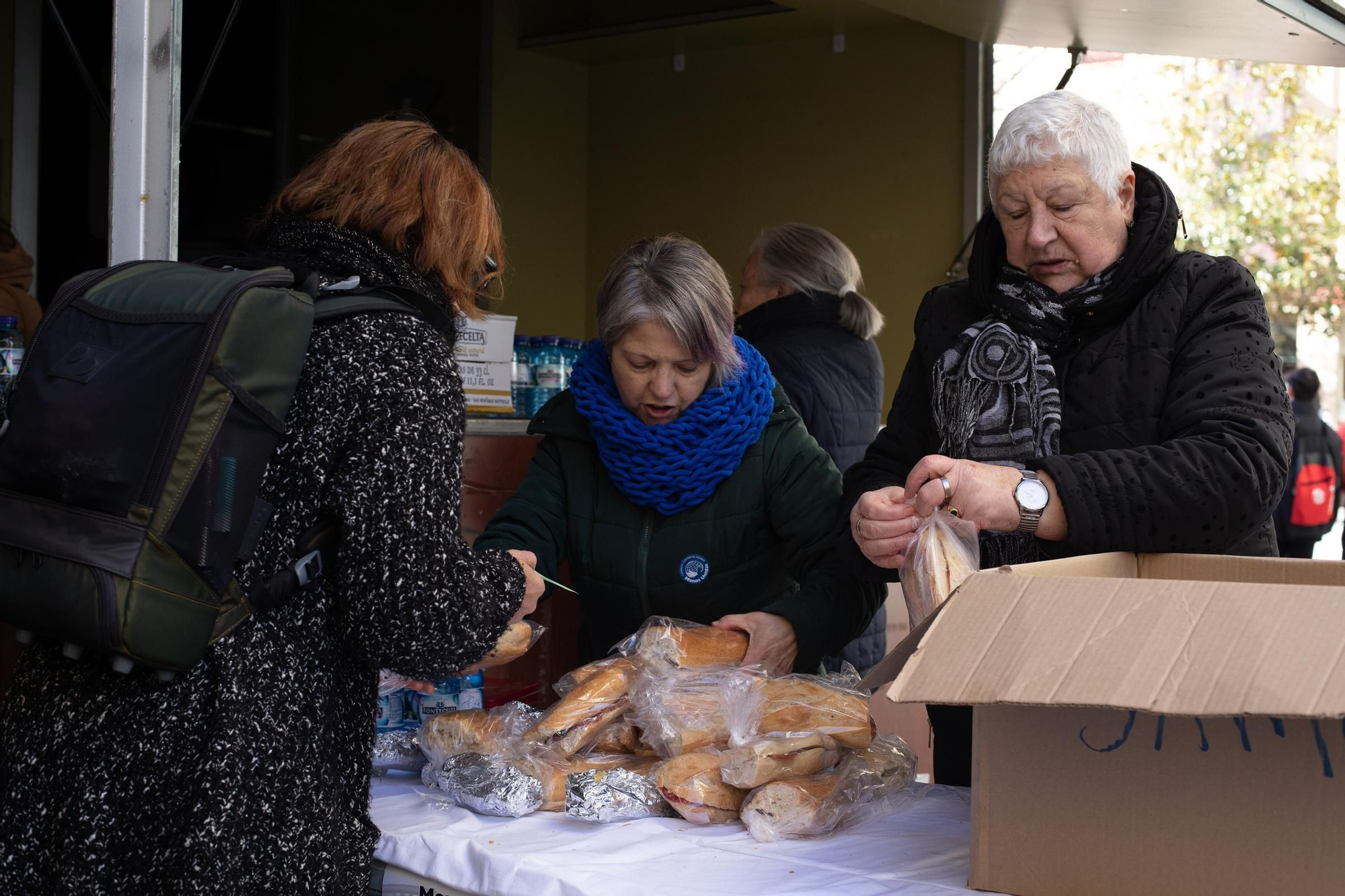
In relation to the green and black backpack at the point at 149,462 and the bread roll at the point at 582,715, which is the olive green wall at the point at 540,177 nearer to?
the bread roll at the point at 582,715

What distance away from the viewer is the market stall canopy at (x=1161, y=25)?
3494 millimetres

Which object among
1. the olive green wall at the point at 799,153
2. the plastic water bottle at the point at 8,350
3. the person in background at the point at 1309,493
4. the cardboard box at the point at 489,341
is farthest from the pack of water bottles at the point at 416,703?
the person in background at the point at 1309,493

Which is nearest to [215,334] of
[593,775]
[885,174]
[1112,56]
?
[593,775]

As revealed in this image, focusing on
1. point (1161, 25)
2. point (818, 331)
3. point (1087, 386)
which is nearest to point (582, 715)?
point (1087, 386)

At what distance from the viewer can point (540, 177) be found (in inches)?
258

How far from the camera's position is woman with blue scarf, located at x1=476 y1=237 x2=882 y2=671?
7.16 feet

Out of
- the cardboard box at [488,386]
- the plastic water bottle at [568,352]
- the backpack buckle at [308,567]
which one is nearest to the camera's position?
the backpack buckle at [308,567]

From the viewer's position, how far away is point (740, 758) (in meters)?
1.54

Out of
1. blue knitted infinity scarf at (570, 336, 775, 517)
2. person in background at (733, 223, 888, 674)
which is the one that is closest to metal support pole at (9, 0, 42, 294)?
person in background at (733, 223, 888, 674)

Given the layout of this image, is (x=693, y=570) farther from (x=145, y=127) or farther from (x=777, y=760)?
(x=145, y=127)

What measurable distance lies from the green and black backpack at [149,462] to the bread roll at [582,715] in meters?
0.51

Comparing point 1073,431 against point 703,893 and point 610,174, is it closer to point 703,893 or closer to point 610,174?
point 703,893

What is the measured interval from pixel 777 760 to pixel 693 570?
26.4 inches

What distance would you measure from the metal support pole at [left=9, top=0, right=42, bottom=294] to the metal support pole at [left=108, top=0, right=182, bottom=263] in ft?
11.5
